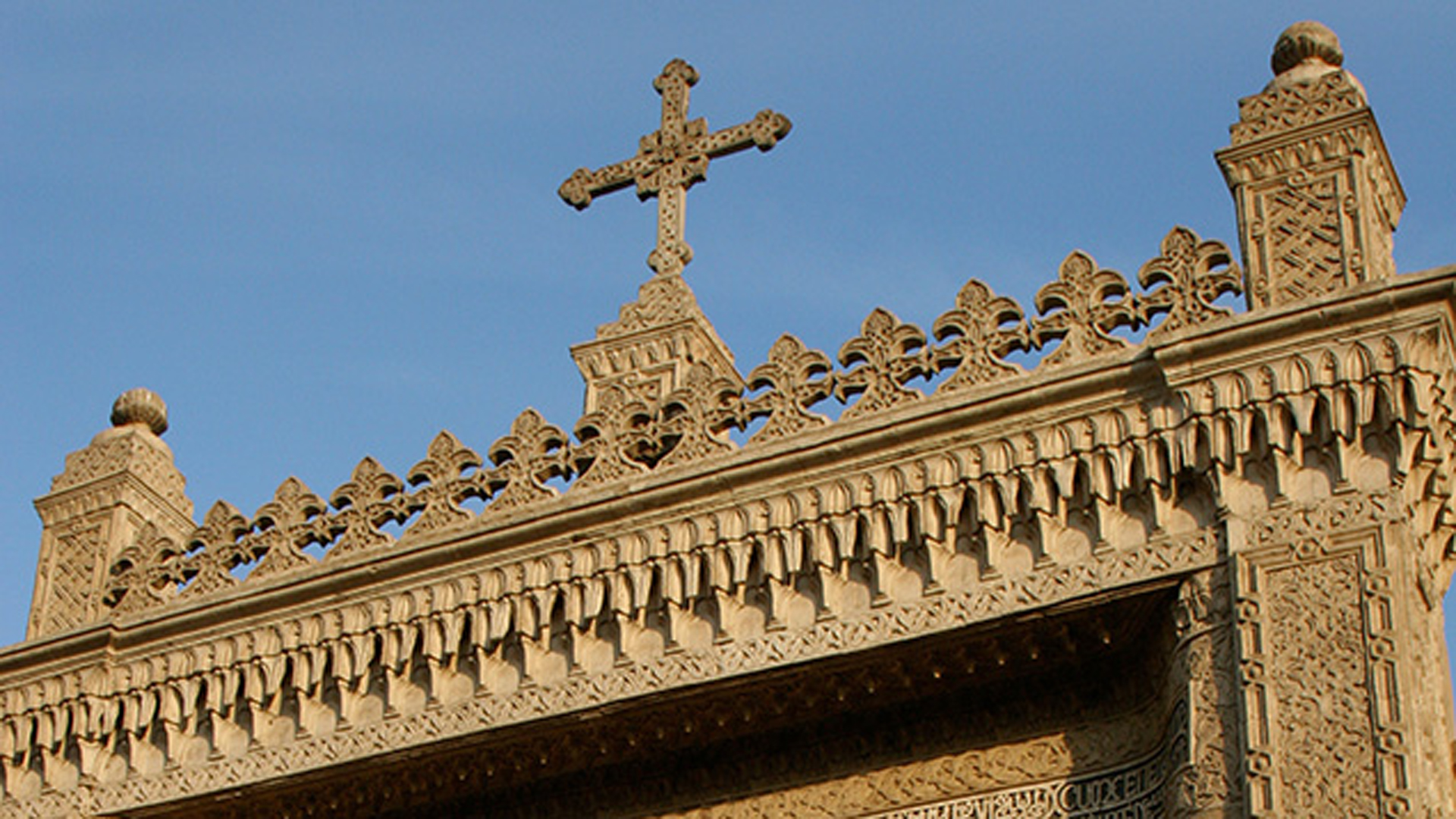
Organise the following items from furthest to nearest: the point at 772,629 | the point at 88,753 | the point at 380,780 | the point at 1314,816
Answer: the point at 88,753
the point at 380,780
the point at 772,629
the point at 1314,816

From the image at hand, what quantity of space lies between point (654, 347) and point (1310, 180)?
10.8 ft

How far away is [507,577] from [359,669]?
2.57ft

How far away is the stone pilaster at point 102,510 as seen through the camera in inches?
488

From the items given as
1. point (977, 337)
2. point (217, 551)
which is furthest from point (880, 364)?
point (217, 551)

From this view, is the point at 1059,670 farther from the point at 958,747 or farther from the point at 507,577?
the point at 507,577

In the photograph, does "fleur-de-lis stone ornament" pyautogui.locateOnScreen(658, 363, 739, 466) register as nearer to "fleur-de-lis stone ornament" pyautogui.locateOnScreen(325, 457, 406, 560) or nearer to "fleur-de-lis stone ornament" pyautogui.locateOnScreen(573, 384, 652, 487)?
"fleur-de-lis stone ornament" pyautogui.locateOnScreen(573, 384, 652, 487)

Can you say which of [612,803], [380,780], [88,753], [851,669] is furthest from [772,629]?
[88,753]

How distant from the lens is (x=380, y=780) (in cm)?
1107

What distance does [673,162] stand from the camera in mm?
12828

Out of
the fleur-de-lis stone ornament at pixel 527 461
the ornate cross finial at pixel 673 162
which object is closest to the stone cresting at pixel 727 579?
the fleur-de-lis stone ornament at pixel 527 461

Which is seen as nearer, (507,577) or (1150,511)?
(1150,511)

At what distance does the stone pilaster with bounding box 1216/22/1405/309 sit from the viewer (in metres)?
9.98

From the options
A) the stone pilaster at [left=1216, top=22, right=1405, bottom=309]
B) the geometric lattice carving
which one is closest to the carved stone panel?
the stone pilaster at [left=1216, top=22, right=1405, bottom=309]

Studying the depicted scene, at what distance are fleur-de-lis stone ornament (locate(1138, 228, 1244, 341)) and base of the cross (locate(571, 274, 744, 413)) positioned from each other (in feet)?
7.85
